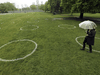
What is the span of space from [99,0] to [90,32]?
15034 millimetres

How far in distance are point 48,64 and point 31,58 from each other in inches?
58.3

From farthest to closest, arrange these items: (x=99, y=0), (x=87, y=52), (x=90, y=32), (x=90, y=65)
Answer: (x=99, y=0), (x=87, y=52), (x=90, y=32), (x=90, y=65)

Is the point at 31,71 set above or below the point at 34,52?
below

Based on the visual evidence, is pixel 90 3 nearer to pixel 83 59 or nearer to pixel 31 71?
pixel 83 59

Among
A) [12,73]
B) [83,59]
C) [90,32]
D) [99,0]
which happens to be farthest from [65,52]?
[99,0]

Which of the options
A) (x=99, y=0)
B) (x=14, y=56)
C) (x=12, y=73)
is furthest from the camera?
(x=99, y=0)

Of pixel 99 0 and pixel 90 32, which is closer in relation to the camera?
pixel 90 32

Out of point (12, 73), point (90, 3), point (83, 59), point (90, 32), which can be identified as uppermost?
point (90, 3)

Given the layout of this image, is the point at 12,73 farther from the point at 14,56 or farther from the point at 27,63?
the point at 14,56

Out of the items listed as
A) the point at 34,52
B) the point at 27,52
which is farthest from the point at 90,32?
the point at 27,52

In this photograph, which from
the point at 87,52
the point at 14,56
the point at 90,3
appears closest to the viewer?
the point at 14,56

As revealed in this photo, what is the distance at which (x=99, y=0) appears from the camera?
14375mm

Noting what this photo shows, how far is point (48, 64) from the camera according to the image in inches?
175

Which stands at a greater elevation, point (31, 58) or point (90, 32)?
point (90, 32)
